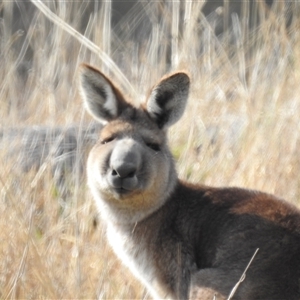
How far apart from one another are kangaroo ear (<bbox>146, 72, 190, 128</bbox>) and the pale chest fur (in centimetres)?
69

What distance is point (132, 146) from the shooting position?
523 cm

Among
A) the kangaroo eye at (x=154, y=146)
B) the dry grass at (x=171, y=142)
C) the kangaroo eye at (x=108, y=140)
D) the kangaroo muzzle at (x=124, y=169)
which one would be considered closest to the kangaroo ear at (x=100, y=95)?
the kangaroo eye at (x=108, y=140)

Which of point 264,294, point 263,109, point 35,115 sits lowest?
point 35,115

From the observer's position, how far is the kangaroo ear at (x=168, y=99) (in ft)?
17.6

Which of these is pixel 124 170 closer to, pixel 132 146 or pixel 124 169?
pixel 124 169

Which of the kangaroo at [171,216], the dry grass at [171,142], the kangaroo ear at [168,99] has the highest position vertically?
the kangaroo ear at [168,99]

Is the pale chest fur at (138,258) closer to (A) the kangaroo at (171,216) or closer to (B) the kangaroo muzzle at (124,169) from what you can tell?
(A) the kangaroo at (171,216)

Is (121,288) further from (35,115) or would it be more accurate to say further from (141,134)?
(35,115)

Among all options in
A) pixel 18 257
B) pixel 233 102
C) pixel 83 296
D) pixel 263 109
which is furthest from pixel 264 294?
pixel 233 102

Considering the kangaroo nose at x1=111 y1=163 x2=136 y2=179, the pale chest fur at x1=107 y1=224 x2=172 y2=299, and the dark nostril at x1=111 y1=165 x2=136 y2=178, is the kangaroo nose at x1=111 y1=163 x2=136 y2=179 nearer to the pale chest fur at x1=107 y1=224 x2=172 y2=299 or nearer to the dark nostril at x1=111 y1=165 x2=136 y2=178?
the dark nostril at x1=111 y1=165 x2=136 y2=178

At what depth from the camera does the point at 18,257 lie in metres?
5.21

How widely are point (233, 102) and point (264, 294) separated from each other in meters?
3.42

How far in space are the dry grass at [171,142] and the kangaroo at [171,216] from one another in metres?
0.28

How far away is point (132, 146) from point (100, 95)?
0.48 m
